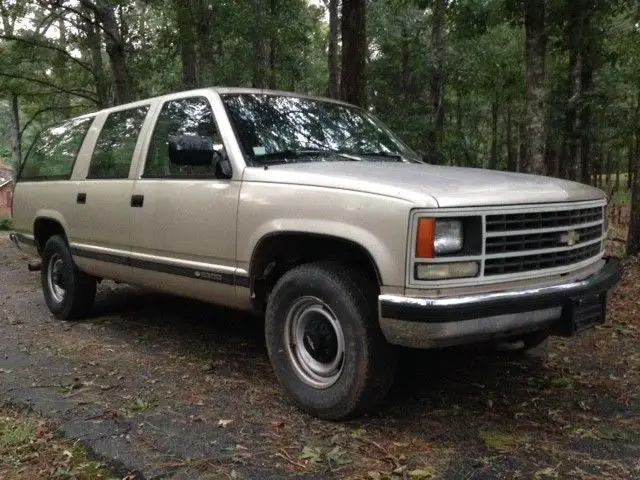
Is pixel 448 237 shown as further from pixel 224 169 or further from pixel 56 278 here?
pixel 56 278

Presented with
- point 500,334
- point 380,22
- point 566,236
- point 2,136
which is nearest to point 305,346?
point 500,334

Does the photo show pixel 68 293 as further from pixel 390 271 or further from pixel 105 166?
pixel 390 271

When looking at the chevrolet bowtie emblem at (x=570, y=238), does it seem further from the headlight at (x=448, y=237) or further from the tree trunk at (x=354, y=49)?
the tree trunk at (x=354, y=49)

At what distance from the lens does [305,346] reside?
140 inches

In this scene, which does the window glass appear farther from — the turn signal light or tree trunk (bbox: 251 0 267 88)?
tree trunk (bbox: 251 0 267 88)

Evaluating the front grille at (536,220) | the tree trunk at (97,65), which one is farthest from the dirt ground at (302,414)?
the tree trunk at (97,65)

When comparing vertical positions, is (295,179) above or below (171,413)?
above

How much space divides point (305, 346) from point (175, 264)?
127 cm

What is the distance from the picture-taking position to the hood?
9.56 ft

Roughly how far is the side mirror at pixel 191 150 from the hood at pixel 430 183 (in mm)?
281

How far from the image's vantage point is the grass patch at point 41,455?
9.56 ft

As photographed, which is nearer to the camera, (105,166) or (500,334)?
(500,334)

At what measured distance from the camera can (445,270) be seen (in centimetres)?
287

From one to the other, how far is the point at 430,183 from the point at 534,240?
0.62 metres
